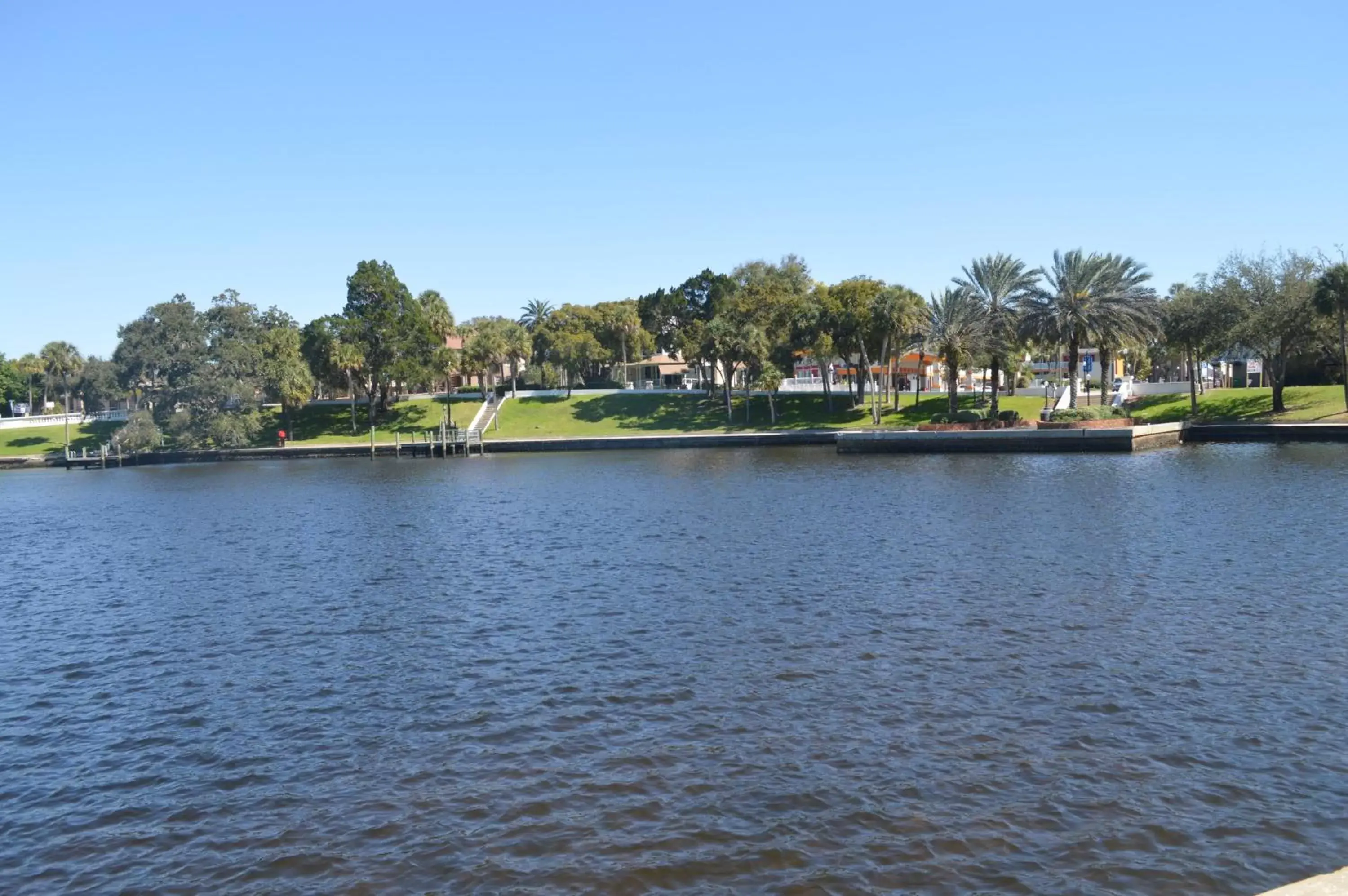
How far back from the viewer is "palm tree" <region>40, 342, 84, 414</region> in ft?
415

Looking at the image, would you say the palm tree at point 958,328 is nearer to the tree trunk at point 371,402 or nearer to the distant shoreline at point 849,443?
the distant shoreline at point 849,443

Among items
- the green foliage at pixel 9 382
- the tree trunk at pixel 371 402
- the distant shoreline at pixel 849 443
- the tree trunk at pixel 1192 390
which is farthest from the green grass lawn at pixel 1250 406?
the green foliage at pixel 9 382

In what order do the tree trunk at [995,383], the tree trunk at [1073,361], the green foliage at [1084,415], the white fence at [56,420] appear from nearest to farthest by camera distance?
the green foliage at [1084,415]
the tree trunk at [1073,361]
the tree trunk at [995,383]
the white fence at [56,420]

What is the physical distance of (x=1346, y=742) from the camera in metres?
14.6

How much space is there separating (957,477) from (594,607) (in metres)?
35.4

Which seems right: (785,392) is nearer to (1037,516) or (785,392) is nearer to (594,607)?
(1037,516)

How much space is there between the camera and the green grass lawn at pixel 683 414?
92688 millimetres

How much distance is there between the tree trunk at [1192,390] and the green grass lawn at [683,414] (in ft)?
39.2

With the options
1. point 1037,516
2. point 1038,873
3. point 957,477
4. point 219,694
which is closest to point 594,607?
point 219,694

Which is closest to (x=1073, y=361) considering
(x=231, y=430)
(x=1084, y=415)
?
(x=1084, y=415)

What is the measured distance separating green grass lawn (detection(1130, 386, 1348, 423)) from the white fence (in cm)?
10778

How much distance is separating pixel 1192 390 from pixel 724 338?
1591 inches

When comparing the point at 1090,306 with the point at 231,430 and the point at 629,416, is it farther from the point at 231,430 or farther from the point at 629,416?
the point at 231,430

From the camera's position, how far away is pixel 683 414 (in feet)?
342
